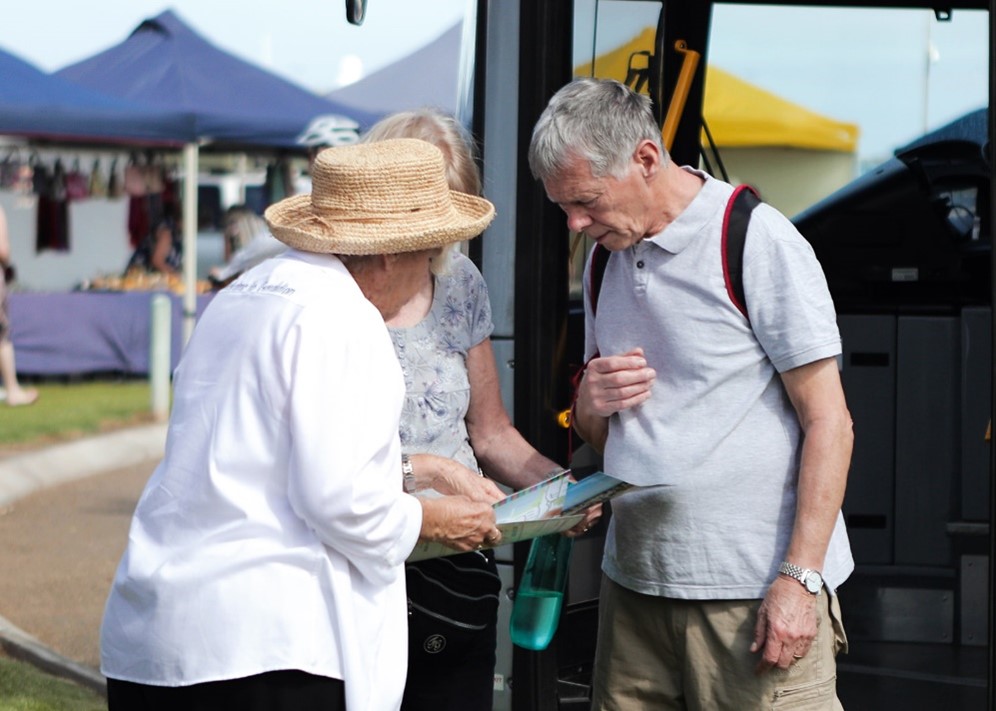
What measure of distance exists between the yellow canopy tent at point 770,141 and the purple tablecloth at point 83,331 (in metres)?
4.87

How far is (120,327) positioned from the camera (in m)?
13.3

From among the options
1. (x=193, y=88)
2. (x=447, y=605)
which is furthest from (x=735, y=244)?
(x=193, y=88)

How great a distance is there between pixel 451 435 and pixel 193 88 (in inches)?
420

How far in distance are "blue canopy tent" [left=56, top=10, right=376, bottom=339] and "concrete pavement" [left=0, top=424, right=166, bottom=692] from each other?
8.26 feet

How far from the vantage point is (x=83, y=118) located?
1123cm

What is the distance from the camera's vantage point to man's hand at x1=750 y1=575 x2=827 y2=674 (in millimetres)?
2215

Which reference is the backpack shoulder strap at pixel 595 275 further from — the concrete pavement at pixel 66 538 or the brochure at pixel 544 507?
the concrete pavement at pixel 66 538

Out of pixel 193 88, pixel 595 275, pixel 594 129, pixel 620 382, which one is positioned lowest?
pixel 620 382

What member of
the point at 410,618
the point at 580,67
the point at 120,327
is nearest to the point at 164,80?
the point at 120,327

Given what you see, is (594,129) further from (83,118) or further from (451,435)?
(83,118)

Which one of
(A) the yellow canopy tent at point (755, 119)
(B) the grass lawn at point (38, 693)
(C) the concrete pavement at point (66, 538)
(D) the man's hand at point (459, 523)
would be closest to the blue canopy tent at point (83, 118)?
(C) the concrete pavement at point (66, 538)

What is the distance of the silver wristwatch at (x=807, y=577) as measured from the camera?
7.27ft

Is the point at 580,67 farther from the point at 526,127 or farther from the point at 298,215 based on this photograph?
the point at 298,215

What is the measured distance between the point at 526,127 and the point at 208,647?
5.05 feet
